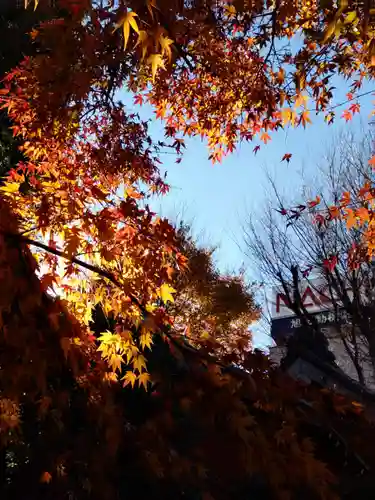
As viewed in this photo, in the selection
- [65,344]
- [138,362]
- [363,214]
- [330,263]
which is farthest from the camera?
[330,263]

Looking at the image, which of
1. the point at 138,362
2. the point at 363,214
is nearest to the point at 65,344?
the point at 138,362

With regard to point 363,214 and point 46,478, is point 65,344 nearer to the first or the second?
point 46,478

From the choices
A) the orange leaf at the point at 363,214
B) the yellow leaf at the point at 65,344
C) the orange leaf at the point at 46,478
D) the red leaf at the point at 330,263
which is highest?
A: the red leaf at the point at 330,263

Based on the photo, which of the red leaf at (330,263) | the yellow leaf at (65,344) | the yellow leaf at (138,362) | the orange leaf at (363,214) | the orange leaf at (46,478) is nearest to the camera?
the yellow leaf at (65,344)

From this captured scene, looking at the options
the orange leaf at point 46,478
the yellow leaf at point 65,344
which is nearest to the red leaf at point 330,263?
the yellow leaf at point 65,344

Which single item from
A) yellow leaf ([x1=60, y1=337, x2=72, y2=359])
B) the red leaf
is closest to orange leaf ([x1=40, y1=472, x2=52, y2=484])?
yellow leaf ([x1=60, y1=337, x2=72, y2=359])

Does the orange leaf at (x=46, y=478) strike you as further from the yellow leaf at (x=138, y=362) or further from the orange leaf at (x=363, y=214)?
the orange leaf at (x=363, y=214)

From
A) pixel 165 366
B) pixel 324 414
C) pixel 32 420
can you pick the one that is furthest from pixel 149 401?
pixel 324 414

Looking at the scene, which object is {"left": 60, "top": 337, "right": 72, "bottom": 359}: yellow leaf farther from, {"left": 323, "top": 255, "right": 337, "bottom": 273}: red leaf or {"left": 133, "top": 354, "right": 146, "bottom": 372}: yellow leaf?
{"left": 323, "top": 255, "right": 337, "bottom": 273}: red leaf

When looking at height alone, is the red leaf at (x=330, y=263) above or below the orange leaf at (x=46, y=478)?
above

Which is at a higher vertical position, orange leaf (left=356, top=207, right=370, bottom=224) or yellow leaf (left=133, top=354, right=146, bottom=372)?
orange leaf (left=356, top=207, right=370, bottom=224)

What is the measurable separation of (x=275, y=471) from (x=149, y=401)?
119 centimetres

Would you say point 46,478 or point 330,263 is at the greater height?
point 330,263

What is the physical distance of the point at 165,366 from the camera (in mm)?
3781
